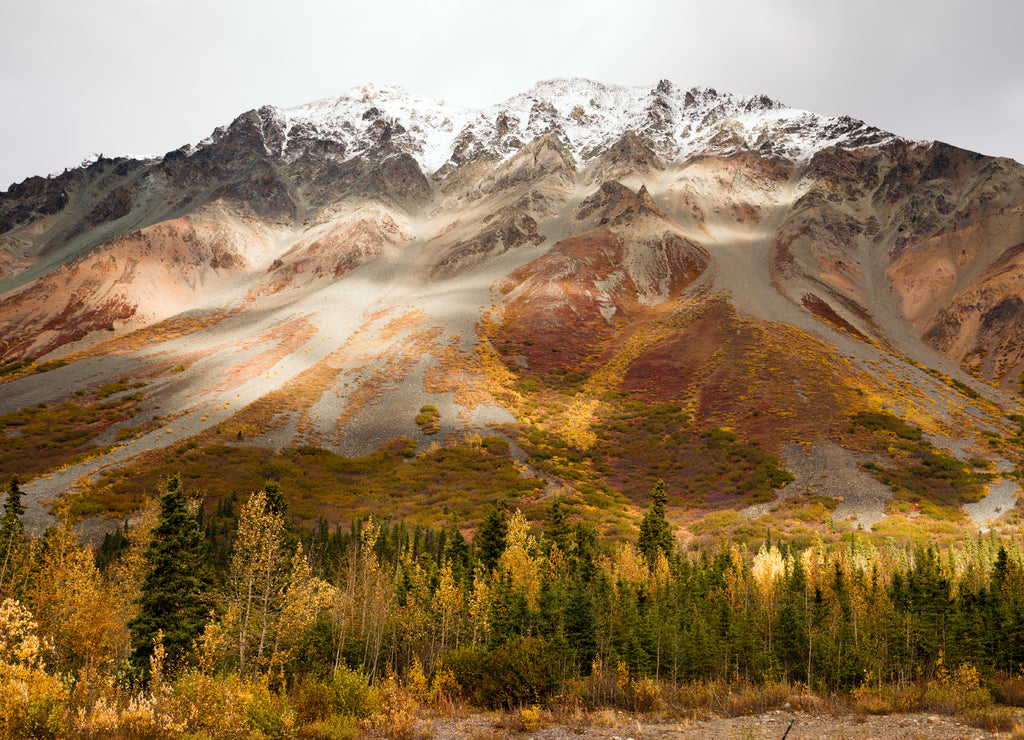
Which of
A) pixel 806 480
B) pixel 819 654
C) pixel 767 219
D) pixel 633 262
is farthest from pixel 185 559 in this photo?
pixel 767 219

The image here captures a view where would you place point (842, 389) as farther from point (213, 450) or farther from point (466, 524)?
point (213, 450)

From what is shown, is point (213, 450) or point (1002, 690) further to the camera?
point (213, 450)

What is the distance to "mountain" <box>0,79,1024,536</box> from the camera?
57594 millimetres

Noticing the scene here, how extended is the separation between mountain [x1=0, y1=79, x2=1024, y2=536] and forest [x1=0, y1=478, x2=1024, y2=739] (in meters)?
18.8

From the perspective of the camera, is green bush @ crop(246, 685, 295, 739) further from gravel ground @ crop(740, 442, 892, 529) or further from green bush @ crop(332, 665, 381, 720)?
gravel ground @ crop(740, 442, 892, 529)

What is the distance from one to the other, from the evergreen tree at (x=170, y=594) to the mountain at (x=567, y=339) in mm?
30689

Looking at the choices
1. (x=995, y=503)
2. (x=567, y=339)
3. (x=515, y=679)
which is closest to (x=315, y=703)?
(x=515, y=679)

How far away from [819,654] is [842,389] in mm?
56654

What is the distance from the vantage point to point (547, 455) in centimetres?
6669

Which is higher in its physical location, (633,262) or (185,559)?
(633,262)

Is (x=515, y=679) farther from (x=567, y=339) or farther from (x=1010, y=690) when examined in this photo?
(x=567, y=339)

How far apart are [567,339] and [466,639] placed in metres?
76.8

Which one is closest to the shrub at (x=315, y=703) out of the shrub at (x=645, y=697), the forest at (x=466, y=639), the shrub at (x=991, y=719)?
Answer: the forest at (x=466, y=639)

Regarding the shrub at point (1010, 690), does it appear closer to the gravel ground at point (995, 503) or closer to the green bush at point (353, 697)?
the green bush at point (353, 697)
